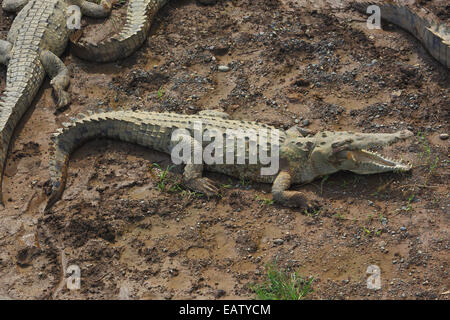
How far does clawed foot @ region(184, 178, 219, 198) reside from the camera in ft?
17.9

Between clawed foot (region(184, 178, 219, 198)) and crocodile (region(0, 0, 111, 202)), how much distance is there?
2.19 meters

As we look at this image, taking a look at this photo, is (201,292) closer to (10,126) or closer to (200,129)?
(200,129)

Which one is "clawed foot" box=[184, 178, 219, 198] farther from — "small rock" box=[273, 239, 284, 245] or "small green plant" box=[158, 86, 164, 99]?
"small green plant" box=[158, 86, 164, 99]

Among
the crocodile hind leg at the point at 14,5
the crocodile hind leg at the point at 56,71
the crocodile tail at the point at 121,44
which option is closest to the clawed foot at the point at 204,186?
the crocodile hind leg at the point at 56,71

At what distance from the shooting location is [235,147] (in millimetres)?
5535

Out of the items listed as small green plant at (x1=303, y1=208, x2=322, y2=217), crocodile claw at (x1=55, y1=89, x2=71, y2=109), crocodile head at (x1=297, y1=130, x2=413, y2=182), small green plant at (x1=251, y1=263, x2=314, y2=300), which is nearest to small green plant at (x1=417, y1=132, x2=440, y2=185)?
crocodile head at (x1=297, y1=130, x2=413, y2=182)

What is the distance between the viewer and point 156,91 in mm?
6738

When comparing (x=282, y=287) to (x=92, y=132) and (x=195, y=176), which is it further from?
(x=92, y=132)

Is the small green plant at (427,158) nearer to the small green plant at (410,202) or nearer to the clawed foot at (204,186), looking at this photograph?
the small green plant at (410,202)

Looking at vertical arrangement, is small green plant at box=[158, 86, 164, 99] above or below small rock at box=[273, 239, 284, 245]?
above

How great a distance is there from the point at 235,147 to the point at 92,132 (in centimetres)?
171

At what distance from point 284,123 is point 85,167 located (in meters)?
2.33

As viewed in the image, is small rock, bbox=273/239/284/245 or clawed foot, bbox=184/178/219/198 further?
clawed foot, bbox=184/178/219/198

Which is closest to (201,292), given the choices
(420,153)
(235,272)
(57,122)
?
(235,272)
